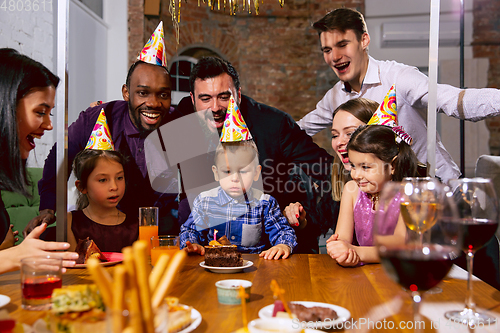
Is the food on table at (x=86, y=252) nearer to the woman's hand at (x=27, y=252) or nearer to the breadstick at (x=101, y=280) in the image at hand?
the woman's hand at (x=27, y=252)

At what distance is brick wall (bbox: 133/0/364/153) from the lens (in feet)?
8.28

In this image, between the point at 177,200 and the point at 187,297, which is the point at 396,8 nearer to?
the point at 177,200

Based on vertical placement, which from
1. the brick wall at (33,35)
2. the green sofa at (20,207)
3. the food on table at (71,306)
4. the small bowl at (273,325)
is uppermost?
the brick wall at (33,35)

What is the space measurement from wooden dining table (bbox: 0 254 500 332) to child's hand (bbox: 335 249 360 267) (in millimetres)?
20

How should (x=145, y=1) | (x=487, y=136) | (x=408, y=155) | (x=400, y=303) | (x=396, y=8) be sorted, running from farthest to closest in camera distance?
(x=487, y=136)
(x=145, y=1)
(x=396, y=8)
(x=408, y=155)
(x=400, y=303)

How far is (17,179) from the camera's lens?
1519 millimetres

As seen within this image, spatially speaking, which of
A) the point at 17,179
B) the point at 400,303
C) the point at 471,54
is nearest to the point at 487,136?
the point at 471,54

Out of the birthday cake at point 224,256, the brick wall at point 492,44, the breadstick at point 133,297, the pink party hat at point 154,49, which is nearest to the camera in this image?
the breadstick at point 133,297

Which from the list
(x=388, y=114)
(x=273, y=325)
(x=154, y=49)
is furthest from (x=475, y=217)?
(x=154, y=49)

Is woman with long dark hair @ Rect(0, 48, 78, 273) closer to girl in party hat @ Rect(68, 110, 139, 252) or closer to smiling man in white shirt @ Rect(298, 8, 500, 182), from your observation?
girl in party hat @ Rect(68, 110, 139, 252)

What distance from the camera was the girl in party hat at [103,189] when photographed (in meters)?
1.83

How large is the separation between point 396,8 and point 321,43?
3.14 feet

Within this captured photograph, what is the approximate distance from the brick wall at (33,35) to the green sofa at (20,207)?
0.89 ft

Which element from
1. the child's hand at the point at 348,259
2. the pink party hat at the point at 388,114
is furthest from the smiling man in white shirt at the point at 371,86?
the child's hand at the point at 348,259
